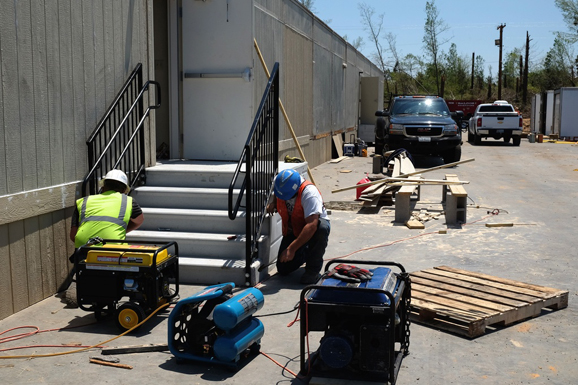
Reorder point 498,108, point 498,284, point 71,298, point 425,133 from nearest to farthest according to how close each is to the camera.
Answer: point 71,298 → point 498,284 → point 425,133 → point 498,108

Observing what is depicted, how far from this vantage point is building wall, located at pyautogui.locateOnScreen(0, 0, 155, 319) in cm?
577

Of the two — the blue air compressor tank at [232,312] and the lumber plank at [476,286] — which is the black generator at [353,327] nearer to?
the blue air compressor tank at [232,312]

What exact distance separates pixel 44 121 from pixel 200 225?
Answer: 206 cm

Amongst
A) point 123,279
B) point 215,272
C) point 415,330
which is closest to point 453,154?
point 215,272

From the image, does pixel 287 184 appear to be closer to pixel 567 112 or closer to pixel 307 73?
pixel 307 73

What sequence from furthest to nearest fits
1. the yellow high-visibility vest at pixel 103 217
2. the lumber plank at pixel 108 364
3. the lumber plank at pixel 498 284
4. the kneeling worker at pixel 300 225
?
the kneeling worker at pixel 300 225 < the lumber plank at pixel 498 284 < the yellow high-visibility vest at pixel 103 217 < the lumber plank at pixel 108 364

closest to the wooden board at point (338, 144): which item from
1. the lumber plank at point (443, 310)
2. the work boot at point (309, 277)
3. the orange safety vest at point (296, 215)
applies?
the orange safety vest at point (296, 215)

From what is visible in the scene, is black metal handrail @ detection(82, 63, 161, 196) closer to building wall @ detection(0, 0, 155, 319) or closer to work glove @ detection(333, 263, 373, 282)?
building wall @ detection(0, 0, 155, 319)

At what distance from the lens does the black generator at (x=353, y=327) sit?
4215 millimetres

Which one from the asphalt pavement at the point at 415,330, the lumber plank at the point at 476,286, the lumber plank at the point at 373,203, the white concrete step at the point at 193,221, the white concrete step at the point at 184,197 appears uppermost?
the white concrete step at the point at 184,197

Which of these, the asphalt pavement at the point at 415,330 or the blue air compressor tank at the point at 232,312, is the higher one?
the blue air compressor tank at the point at 232,312

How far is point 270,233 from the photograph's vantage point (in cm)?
747

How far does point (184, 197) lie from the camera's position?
7.82 meters

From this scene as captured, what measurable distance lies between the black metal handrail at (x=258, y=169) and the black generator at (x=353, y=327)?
2.35m
